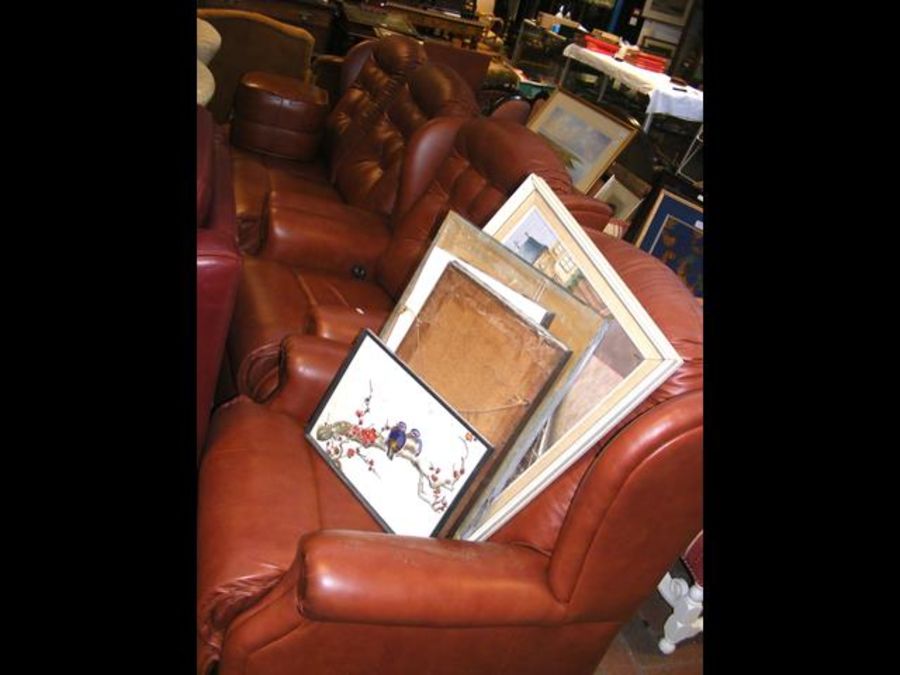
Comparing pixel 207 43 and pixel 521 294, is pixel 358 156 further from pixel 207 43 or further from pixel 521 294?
pixel 521 294

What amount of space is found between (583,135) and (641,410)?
1.81 meters

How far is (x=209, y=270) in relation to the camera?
118 cm

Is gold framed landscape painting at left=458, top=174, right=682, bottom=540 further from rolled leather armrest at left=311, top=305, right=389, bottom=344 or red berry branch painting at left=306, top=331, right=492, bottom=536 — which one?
rolled leather armrest at left=311, top=305, right=389, bottom=344

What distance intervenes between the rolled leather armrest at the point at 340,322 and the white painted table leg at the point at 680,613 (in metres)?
1.10

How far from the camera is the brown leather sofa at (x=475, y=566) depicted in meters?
A: 1.04

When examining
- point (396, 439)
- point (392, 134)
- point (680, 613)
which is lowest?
point (680, 613)

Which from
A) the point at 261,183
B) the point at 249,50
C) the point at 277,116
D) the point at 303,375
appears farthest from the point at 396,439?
the point at 249,50

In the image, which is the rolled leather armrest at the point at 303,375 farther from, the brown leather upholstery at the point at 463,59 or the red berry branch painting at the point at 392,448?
the brown leather upholstery at the point at 463,59

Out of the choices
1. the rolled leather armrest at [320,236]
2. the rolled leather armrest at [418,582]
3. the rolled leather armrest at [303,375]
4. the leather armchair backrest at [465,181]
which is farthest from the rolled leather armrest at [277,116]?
the rolled leather armrest at [418,582]
